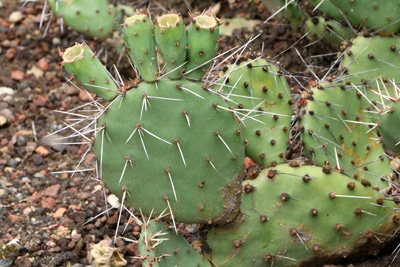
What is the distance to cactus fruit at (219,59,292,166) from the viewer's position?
2.87 metres

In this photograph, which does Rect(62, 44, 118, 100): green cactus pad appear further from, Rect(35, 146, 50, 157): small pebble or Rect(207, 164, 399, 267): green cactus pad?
Rect(35, 146, 50, 157): small pebble

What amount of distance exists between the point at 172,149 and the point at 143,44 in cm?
33

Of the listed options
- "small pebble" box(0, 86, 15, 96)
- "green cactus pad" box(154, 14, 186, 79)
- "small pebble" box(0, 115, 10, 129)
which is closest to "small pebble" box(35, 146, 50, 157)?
"small pebble" box(0, 115, 10, 129)

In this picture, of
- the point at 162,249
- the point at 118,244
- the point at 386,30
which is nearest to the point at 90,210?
the point at 118,244

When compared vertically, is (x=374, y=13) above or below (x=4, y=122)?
above

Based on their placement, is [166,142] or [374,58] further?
[374,58]

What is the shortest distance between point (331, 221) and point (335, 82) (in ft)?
1.99

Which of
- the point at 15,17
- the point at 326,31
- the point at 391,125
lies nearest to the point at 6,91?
the point at 15,17

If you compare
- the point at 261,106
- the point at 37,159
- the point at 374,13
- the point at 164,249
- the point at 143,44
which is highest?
the point at 143,44

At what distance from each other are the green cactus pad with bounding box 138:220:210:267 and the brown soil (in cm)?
42

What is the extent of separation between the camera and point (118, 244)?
315 centimetres

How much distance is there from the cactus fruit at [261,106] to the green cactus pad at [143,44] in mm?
436

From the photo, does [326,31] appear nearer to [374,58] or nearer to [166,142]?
[374,58]

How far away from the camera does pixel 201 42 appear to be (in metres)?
2.46
